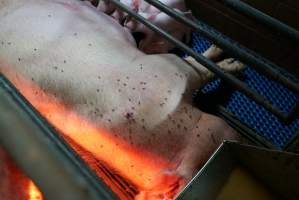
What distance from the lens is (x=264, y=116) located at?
168cm

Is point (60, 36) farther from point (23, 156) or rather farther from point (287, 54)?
point (287, 54)

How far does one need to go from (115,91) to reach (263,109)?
73 cm

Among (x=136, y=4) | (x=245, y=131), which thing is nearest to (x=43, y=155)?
(x=245, y=131)

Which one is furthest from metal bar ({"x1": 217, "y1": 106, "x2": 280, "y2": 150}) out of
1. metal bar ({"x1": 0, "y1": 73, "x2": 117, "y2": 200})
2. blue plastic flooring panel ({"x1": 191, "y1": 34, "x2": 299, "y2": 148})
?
metal bar ({"x1": 0, "y1": 73, "x2": 117, "y2": 200})

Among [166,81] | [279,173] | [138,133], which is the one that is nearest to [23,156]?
[279,173]

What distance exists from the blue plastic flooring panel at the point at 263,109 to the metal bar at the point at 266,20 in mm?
662

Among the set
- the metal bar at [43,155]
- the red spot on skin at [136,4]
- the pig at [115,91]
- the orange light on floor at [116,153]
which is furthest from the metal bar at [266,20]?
the red spot on skin at [136,4]

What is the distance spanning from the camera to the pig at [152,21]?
1751 millimetres

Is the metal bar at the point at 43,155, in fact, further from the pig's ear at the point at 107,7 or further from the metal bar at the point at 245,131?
the pig's ear at the point at 107,7

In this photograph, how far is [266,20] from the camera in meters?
0.97

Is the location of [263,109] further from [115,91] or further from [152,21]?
[115,91]

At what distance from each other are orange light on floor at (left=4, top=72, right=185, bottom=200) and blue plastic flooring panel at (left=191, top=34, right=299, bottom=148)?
1.76 feet

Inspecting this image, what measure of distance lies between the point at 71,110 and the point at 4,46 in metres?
0.37

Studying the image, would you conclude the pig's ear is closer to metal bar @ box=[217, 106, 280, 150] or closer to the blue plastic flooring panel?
the blue plastic flooring panel
